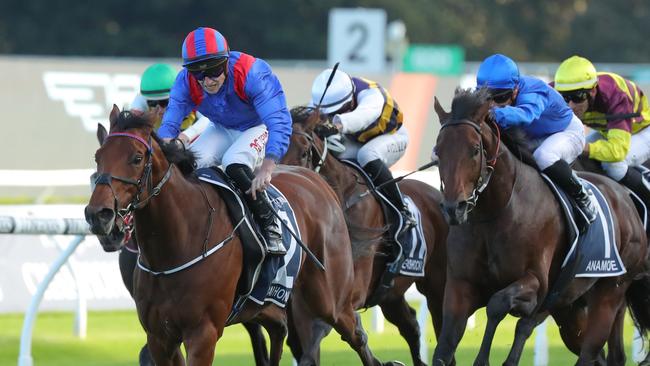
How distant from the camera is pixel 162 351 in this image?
231 inches

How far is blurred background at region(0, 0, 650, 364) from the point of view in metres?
10.6

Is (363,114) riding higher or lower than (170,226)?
lower

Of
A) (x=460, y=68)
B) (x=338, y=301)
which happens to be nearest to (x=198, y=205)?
(x=338, y=301)

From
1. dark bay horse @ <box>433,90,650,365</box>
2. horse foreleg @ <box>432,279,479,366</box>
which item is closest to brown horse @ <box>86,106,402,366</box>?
horse foreleg @ <box>432,279,479,366</box>

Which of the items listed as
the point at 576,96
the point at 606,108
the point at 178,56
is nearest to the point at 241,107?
the point at 576,96

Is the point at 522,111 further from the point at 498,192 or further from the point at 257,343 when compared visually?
the point at 257,343

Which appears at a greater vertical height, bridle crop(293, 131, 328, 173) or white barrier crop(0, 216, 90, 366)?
bridle crop(293, 131, 328, 173)

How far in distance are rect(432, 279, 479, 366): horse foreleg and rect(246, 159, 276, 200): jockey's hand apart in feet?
4.11

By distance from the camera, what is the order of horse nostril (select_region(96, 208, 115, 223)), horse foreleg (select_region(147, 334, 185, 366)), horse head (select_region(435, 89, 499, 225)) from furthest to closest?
horse head (select_region(435, 89, 499, 225))
horse foreleg (select_region(147, 334, 185, 366))
horse nostril (select_region(96, 208, 115, 223))

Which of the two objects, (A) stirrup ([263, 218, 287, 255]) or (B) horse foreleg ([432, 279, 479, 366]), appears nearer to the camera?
(A) stirrup ([263, 218, 287, 255])

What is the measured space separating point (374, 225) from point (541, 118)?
1.24m

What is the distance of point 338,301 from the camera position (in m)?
6.91

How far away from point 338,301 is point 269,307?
533mm

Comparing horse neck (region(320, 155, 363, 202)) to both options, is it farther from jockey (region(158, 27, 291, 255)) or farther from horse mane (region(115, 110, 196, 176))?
horse mane (region(115, 110, 196, 176))
